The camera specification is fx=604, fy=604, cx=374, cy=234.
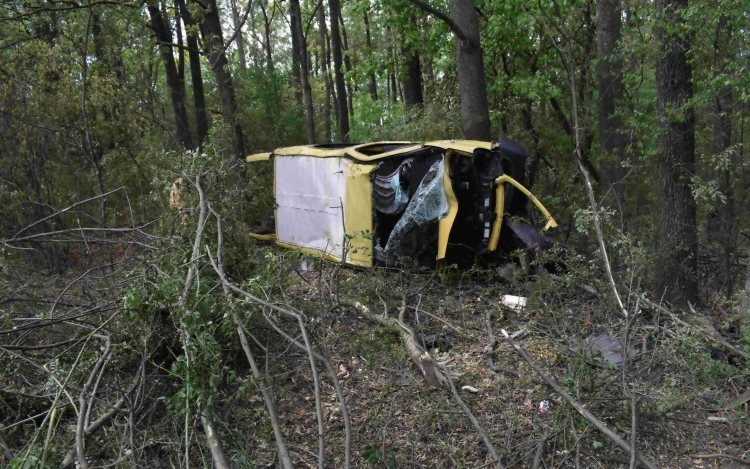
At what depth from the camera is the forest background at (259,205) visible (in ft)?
14.8

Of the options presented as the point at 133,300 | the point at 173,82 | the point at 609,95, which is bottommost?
the point at 133,300

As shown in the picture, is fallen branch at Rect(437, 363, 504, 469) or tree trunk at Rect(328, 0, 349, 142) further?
tree trunk at Rect(328, 0, 349, 142)

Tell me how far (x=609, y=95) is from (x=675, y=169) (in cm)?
521

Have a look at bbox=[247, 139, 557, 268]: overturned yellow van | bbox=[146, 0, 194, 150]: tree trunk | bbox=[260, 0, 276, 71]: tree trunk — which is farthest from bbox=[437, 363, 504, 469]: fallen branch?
bbox=[260, 0, 276, 71]: tree trunk

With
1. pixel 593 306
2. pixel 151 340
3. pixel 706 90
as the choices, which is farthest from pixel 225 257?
pixel 706 90

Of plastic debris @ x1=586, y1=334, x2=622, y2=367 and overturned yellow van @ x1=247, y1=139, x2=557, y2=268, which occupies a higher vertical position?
overturned yellow van @ x1=247, y1=139, x2=557, y2=268

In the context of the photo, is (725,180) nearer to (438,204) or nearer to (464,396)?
(438,204)

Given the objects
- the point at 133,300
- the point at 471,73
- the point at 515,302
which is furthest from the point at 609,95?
the point at 133,300

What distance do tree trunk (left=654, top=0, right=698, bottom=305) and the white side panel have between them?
4.09m

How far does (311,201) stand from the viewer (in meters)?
9.53

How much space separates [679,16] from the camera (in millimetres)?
6930

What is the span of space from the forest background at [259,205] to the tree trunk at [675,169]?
0.9 inches

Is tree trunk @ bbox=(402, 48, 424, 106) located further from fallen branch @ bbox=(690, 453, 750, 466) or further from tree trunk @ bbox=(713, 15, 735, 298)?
fallen branch @ bbox=(690, 453, 750, 466)

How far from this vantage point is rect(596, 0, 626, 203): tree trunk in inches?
423
